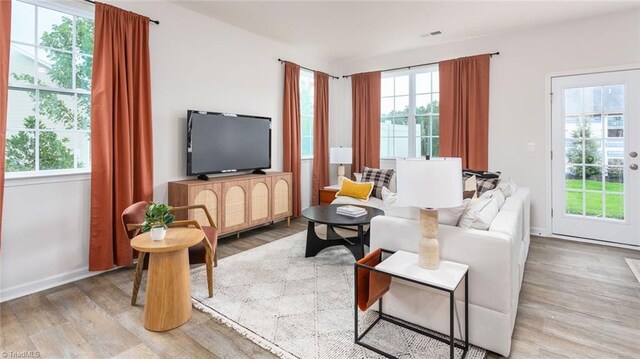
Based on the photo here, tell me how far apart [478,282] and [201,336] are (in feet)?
5.50

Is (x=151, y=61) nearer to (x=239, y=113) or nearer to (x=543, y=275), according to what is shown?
(x=239, y=113)

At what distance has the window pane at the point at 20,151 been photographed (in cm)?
256

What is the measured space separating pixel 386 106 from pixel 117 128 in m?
4.10

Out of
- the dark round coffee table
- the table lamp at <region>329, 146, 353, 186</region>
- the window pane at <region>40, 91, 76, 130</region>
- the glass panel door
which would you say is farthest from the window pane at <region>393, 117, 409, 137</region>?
the window pane at <region>40, 91, 76, 130</region>

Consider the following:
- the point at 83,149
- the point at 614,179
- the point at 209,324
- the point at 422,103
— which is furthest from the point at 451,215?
the point at 422,103

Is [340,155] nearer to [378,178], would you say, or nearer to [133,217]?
[378,178]

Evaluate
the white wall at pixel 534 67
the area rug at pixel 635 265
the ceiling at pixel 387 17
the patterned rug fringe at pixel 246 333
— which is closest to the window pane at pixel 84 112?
the ceiling at pixel 387 17

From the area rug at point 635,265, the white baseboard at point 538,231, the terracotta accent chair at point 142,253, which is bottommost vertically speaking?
the area rug at point 635,265

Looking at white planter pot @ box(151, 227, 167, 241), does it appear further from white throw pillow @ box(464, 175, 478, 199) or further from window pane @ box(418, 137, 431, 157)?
window pane @ box(418, 137, 431, 157)

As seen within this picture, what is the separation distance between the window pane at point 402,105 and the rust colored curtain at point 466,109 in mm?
647

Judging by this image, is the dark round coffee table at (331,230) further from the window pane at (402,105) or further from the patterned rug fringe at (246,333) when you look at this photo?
the window pane at (402,105)

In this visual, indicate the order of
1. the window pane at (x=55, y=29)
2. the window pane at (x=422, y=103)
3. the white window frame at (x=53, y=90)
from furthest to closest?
the window pane at (x=422, y=103)
the window pane at (x=55, y=29)
the white window frame at (x=53, y=90)

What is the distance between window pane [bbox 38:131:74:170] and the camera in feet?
8.98

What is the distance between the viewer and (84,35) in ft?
9.57
